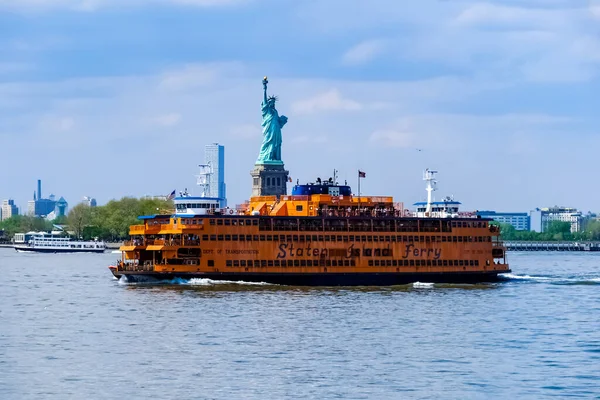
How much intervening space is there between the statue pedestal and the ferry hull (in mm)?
90199

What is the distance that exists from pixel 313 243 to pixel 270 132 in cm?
9296

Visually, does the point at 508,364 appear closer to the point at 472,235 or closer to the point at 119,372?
the point at 119,372

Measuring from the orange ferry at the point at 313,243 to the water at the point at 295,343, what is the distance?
3502 millimetres

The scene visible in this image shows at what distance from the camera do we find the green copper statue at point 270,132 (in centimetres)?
18138

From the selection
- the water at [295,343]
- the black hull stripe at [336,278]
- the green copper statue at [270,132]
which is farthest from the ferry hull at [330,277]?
the green copper statue at [270,132]

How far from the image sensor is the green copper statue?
181 metres

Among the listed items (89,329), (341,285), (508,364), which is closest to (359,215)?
(341,285)

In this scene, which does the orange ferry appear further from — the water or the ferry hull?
the water

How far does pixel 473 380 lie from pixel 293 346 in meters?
11.0

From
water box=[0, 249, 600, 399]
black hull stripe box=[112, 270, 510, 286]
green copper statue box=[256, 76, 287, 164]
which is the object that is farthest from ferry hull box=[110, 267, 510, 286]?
green copper statue box=[256, 76, 287, 164]

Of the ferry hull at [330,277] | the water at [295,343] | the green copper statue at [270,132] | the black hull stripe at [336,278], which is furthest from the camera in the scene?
the green copper statue at [270,132]

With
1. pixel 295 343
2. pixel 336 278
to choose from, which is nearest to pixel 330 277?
pixel 336 278

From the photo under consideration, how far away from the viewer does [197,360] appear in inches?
2029

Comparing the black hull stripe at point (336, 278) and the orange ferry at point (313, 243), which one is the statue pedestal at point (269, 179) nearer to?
the orange ferry at point (313, 243)
